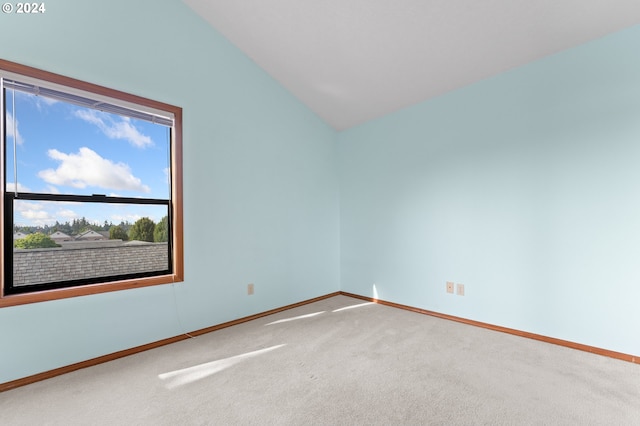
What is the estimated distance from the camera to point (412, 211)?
353 centimetres

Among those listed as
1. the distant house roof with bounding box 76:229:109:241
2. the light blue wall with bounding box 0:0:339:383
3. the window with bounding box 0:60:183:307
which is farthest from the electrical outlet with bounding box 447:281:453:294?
the distant house roof with bounding box 76:229:109:241

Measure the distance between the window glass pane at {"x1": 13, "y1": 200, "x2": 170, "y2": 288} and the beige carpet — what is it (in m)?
0.76

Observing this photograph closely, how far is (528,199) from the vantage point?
8.74ft

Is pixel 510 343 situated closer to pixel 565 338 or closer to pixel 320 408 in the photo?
pixel 565 338

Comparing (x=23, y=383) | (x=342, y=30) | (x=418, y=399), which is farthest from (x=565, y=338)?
(x=23, y=383)

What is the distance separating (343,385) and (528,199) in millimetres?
2337

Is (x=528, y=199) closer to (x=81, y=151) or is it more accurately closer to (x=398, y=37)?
A: (x=398, y=37)

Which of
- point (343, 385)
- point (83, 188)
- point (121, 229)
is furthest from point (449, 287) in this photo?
point (83, 188)

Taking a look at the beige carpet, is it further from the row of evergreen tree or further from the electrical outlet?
the row of evergreen tree

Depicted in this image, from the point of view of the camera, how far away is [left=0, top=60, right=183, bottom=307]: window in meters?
2.05

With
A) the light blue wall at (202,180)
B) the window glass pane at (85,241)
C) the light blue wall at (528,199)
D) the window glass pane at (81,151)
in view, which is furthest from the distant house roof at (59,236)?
the light blue wall at (528,199)

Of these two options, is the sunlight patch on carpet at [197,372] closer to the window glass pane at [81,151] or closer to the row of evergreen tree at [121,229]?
the row of evergreen tree at [121,229]

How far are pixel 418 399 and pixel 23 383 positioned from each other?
2642mm

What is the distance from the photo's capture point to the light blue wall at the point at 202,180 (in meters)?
2.09
